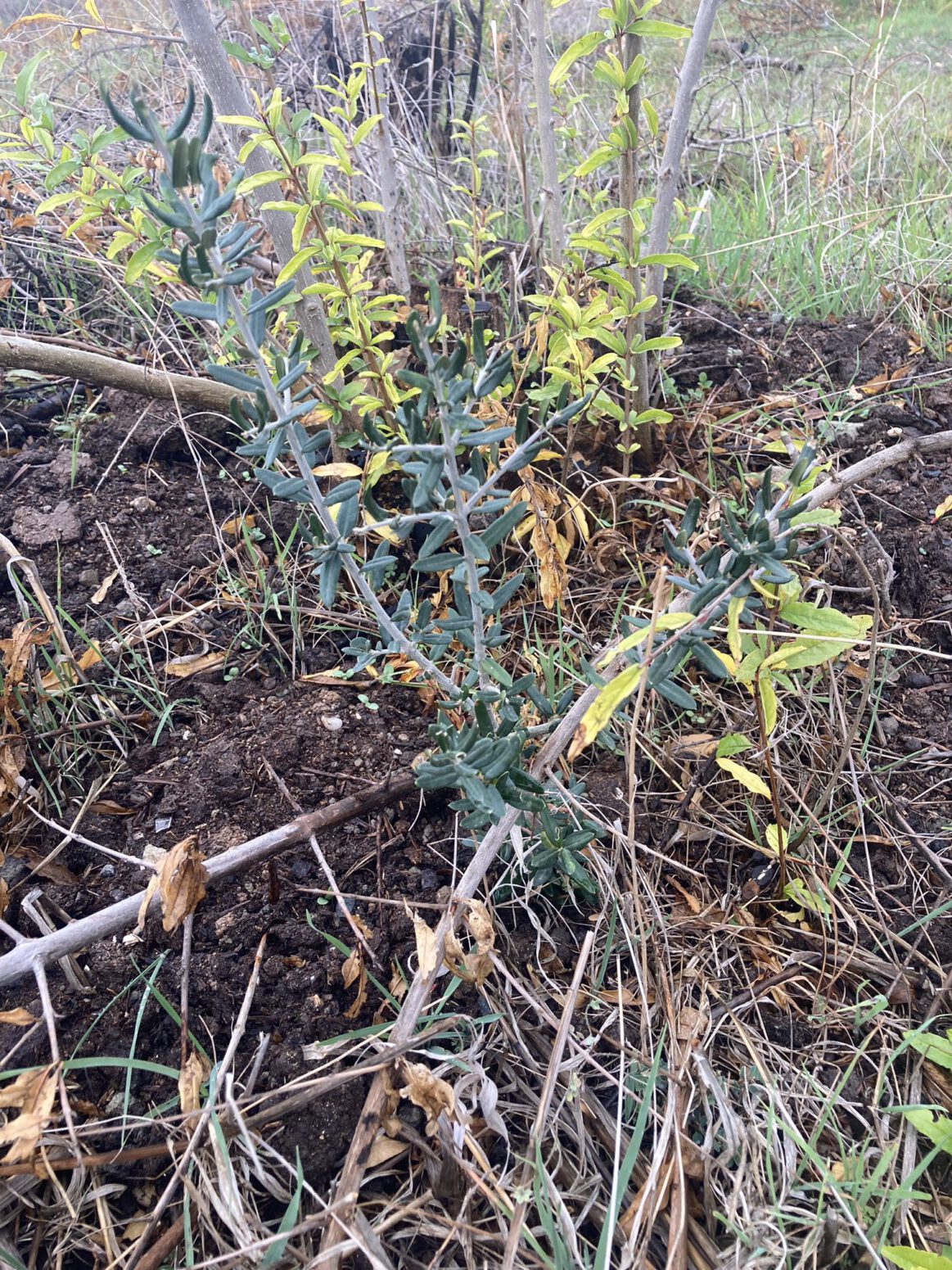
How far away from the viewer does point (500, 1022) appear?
1330mm

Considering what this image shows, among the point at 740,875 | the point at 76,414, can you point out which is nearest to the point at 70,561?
the point at 76,414

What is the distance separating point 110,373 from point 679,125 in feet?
5.44

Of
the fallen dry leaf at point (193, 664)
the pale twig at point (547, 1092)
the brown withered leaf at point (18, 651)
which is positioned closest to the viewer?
the pale twig at point (547, 1092)

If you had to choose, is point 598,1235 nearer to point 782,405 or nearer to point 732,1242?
point 732,1242

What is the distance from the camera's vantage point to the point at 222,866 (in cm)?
137

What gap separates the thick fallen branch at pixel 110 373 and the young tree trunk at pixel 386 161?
0.65 meters

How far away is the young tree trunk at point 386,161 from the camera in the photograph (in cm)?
209

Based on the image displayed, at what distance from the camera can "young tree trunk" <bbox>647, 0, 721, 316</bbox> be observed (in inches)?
73.2

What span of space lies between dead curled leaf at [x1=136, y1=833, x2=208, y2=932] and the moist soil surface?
0.16 metres

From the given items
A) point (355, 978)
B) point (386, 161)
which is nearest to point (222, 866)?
point (355, 978)

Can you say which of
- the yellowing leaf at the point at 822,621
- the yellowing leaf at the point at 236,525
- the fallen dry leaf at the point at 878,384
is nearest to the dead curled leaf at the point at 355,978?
the yellowing leaf at the point at 822,621

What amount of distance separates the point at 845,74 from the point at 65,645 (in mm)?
5779

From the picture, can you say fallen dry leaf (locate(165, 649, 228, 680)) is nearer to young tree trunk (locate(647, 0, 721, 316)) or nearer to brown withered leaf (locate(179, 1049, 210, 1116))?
brown withered leaf (locate(179, 1049, 210, 1116))

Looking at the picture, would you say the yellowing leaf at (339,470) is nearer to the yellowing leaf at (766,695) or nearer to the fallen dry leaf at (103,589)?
the fallen dry leaf at (103,589)
